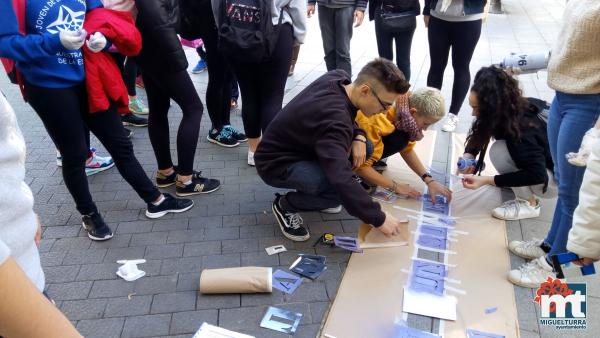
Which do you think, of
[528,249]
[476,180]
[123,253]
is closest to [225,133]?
[123,253]

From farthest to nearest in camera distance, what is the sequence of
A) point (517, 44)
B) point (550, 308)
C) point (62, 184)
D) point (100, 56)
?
point (517, 44), point (62, 184), point (100, 56), point (550, 308)

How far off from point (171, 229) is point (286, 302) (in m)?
0.94

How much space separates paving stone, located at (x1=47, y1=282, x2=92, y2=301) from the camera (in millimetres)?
2170

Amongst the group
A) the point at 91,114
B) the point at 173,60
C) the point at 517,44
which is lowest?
the point at 517,44

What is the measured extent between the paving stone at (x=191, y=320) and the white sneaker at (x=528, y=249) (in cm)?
162

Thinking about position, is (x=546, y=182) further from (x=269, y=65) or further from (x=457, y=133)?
(x=269, y=65)

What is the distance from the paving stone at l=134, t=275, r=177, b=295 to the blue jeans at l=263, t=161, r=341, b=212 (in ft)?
2.50

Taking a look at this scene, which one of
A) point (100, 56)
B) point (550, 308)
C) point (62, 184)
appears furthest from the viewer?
point (62, 184)

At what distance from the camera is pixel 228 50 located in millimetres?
2861

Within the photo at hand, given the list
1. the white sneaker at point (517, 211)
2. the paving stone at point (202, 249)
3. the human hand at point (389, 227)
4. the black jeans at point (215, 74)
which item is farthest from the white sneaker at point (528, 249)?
the black jeans at point (215, 74)

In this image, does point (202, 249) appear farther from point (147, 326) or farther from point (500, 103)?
point (500, 103)

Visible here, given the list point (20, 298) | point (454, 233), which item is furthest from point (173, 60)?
point (20, 298)

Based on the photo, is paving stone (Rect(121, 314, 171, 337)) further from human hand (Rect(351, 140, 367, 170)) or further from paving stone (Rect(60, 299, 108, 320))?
human hand (Rect(351, 140, 367, 170))

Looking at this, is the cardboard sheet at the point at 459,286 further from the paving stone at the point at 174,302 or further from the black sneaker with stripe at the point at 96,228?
the black sneaker with stripe at the point at 96,228
